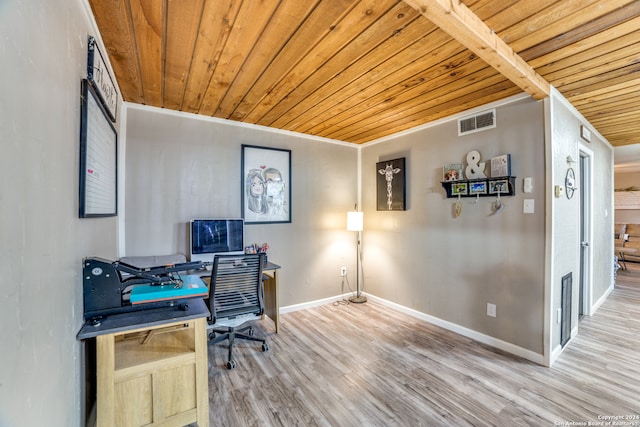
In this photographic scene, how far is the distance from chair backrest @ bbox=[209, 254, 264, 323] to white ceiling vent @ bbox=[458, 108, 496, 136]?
2.40 meters

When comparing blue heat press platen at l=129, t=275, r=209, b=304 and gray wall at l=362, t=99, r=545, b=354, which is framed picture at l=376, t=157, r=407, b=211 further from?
blue heat press platen at l=129, t=275, r=209, b=304

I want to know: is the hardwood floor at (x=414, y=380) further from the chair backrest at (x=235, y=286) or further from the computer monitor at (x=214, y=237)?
the computer monitor at (x=214, y=237)

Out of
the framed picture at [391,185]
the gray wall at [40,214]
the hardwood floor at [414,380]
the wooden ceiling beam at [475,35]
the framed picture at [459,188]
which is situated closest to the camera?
the gray wall at [40,214]

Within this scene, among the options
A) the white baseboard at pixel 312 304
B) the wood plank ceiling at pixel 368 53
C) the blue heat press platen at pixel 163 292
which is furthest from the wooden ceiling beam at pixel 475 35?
the white baseboard at pixel 312 304

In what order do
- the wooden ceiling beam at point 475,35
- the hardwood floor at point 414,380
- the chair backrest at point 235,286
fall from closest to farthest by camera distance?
1. the wooden ceiling beam at point 475,35
2. the hardwood floor at point 414,380
3. the chair backrest at point 235,286

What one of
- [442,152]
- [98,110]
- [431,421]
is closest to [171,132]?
[98,110]

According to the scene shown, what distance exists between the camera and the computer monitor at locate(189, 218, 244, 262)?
2.73 m

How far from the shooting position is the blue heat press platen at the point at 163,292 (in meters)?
1.47

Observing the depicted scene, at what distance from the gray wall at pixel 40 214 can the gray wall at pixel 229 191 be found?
1.52 meters

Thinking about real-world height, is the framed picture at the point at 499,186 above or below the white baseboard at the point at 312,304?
above

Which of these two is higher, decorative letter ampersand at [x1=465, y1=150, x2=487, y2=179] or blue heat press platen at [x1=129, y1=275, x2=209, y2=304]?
decorative letter ampersand at [x1=465, y1=150, x2=487, y2=179]

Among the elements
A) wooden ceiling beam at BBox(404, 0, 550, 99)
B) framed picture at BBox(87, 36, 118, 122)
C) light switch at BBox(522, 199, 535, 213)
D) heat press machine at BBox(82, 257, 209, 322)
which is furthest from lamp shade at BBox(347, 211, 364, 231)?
framed picture at BBox(87, 36, 118, 122)

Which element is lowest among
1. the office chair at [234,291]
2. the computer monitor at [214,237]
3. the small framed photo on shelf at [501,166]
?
the office chair at [234,291]

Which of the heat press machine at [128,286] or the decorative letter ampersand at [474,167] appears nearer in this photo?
the heat press machine at [128,286]
